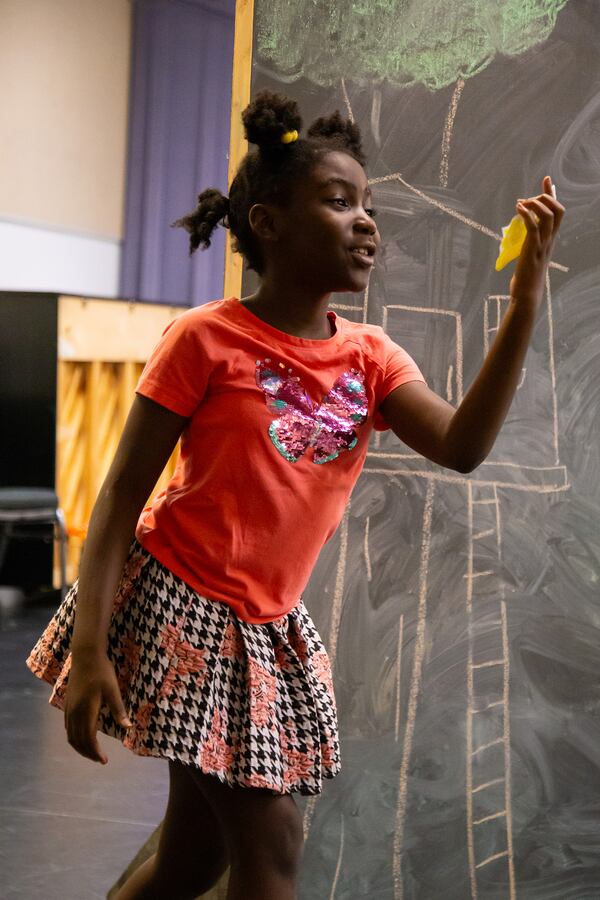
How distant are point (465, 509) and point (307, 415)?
1.92 ft

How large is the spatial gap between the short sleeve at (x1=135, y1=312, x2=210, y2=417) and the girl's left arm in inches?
10.6

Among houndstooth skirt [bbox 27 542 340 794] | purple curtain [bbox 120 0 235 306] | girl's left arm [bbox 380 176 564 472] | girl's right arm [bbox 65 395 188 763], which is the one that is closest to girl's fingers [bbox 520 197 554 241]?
girl's left arm [bbox 380 176 564 472]

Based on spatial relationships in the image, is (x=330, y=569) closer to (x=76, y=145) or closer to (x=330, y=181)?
(x=330, y=181)

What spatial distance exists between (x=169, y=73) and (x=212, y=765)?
19.8 ft

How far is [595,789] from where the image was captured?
6.30ft

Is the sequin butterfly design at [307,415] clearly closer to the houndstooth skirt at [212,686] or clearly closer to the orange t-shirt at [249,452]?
the orange t-shirt at [249,452]

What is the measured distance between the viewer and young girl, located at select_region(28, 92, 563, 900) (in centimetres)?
142

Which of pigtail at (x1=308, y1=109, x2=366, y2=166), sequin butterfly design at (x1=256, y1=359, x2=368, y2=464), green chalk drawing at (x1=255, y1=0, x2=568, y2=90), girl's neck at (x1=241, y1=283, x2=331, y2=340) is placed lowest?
sequin butterfly design at (x1=256, y1=359, x2=368, y2=464)

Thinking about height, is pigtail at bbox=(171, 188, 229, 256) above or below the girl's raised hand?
above

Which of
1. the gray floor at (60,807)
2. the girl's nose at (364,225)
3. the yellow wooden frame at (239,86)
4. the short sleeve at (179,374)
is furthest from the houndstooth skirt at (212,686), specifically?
the gray floor at (60,807)

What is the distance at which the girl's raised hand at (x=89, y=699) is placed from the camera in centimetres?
139

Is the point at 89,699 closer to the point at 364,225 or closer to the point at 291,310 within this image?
the point at 291,310

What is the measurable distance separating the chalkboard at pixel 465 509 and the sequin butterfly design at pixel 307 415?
1.66 feet

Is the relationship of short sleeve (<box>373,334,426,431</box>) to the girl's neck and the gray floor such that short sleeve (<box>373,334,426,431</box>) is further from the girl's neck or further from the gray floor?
the gray floor
